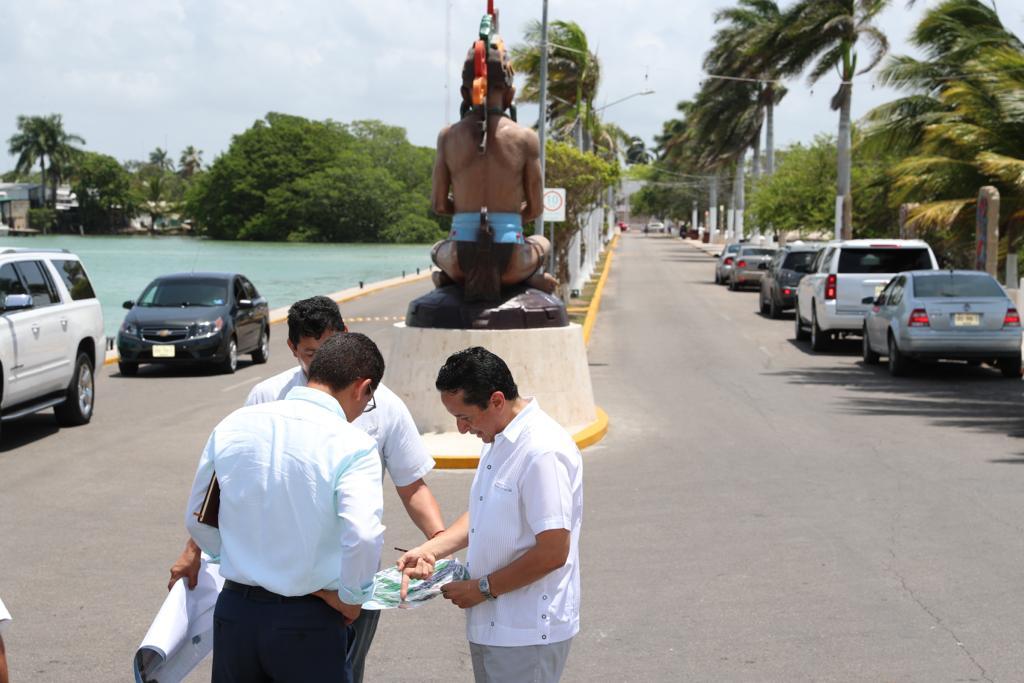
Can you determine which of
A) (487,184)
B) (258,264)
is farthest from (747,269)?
(258,264)

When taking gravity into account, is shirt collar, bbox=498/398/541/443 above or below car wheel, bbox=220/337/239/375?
above

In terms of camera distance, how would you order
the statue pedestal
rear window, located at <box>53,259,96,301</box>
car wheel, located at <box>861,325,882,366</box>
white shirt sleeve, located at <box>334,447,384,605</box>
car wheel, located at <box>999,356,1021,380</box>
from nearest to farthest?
white shirt sleeve, located at <box>334,447,384,605</box>, the statue pedestal, rear window, located at <box>53,259,96,301</box>, car wheel, located at <box>999,356,1021,380</box>, car wheel, located at <box>861,325,882,366</box>

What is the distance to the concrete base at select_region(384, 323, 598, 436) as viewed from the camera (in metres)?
13.1

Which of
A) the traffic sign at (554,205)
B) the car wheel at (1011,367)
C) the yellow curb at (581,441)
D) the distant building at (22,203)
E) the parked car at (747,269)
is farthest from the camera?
the distant building at (22,203)

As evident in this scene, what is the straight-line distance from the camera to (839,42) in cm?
4466

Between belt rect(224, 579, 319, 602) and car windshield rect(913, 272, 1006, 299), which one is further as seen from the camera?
car windshield rect(913, 272, 1006, 299)

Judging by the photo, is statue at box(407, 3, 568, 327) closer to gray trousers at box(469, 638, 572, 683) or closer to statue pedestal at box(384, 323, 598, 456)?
statue pedestal at box(384, 323, 598, 456)

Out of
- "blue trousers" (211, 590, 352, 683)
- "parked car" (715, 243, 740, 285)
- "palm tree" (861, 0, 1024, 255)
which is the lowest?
"parked car" (715, 243, 740, 285)

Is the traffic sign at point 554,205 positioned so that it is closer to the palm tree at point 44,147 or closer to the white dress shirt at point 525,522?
the white dress shirt at point 525,522

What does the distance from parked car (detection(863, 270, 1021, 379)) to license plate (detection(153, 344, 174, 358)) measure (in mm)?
10950

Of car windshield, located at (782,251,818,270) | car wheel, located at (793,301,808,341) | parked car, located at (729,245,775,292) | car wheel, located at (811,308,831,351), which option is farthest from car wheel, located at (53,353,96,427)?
parked car, located at (729,245,775,292)

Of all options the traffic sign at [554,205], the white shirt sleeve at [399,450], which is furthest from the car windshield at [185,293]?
the white shirt sleeve at [399,450]

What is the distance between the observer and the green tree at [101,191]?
489ft

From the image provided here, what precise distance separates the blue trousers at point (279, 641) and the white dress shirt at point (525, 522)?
516 millimetres
